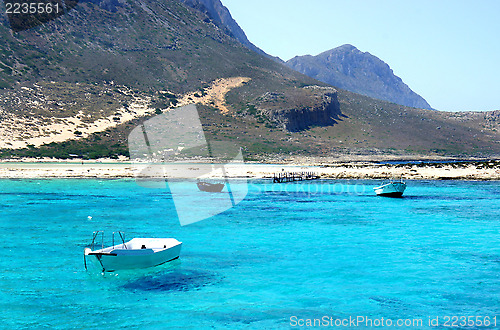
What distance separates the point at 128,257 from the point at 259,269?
20.7ft

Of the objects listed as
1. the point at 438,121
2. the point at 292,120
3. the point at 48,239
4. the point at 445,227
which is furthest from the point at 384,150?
the point at 48,239

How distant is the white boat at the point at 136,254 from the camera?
21250mm

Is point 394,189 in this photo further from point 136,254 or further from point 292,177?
point 136,254

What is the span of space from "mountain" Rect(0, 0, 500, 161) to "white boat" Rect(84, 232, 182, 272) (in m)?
89.7

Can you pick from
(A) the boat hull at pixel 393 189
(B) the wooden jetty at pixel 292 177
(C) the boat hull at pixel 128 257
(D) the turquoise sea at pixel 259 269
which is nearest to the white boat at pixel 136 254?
(C) the boat hull at pixel 128 257

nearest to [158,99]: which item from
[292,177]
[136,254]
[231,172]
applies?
[231,172]

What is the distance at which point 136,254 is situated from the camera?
21828 mm

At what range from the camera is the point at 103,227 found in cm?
3550

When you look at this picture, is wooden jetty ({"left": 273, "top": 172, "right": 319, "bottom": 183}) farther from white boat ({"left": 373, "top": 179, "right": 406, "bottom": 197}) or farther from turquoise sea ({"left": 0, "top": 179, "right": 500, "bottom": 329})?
turquoise sea ({"left": 0, "top": 179, "right": 500, "bottom": 329})

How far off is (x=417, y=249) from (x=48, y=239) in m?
22.8

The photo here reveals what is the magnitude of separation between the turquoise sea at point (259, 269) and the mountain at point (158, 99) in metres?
77.2

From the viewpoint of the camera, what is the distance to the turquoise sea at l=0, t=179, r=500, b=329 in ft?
58.0

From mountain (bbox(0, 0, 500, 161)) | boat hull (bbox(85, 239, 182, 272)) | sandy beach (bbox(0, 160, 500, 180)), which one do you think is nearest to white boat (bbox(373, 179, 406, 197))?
sandy beach (bbox(0, 160, 500, 180))

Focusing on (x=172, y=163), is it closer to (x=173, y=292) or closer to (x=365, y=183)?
(x=365, y=183)
